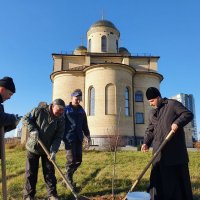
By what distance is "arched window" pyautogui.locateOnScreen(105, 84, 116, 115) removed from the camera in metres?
30.4

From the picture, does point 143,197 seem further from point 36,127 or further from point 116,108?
point 116,108

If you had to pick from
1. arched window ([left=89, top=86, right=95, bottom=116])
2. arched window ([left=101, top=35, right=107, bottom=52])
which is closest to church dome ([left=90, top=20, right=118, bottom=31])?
arched window ([left=101, top=35, right=107, bottom=52])

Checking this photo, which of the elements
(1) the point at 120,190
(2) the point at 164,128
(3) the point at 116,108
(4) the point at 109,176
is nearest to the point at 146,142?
(2) the point at 164,128

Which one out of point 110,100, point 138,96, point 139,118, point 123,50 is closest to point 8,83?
point 110,100

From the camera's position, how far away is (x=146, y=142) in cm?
571

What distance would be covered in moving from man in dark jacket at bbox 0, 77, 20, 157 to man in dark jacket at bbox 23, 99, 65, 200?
1.45 meters

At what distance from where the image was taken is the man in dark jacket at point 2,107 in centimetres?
386

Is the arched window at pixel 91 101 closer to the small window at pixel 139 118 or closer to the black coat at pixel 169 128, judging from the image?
the small window at pixel 139 118

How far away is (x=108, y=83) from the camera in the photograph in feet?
102

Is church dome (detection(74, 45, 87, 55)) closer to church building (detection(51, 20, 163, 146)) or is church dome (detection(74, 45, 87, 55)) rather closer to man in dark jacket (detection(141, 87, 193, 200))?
church building (detection(51, 20, 163, 146))

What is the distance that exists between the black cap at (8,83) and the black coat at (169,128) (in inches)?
101

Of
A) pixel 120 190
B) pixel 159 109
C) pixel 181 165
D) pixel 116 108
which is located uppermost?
pixel 116 108

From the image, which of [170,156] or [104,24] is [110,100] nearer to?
[104,24]

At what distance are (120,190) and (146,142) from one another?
4.86 feet
